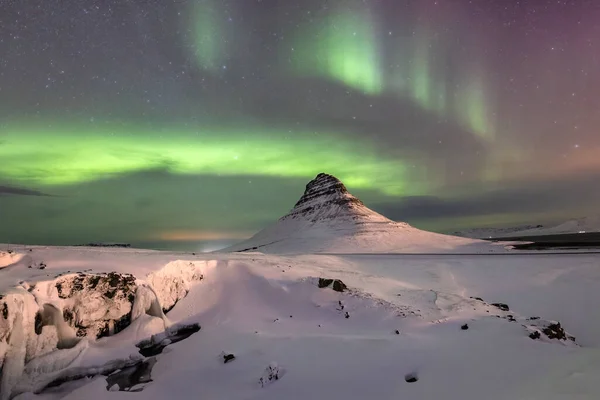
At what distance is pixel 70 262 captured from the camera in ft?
42.4

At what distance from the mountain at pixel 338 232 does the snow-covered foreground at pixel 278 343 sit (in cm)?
5608

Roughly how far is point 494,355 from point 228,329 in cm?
866

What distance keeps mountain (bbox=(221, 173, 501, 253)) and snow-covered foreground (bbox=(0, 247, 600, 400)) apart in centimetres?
5608

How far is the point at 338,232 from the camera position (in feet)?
326

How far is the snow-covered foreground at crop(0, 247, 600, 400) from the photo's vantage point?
8523mm

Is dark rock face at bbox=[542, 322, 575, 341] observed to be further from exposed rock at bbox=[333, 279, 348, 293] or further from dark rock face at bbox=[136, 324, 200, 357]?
dark rock face at bbox=[136, 324, 200, 357]

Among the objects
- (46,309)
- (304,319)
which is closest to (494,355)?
(304,319)

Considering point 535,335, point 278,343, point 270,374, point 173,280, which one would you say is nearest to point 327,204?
point 173,280

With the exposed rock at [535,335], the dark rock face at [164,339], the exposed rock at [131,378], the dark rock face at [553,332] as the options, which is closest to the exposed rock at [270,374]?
the exposed rock at [131,378]

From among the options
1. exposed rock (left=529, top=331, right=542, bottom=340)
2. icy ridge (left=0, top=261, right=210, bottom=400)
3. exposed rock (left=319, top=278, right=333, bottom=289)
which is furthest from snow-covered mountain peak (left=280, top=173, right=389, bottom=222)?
icy ridge (left=0, top=261, right=210, bottom=400)

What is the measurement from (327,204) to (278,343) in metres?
118

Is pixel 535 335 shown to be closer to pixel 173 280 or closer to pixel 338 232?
pixel 173 280

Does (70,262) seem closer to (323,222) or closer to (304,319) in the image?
(304,319)

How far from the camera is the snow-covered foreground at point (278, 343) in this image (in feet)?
28.0
